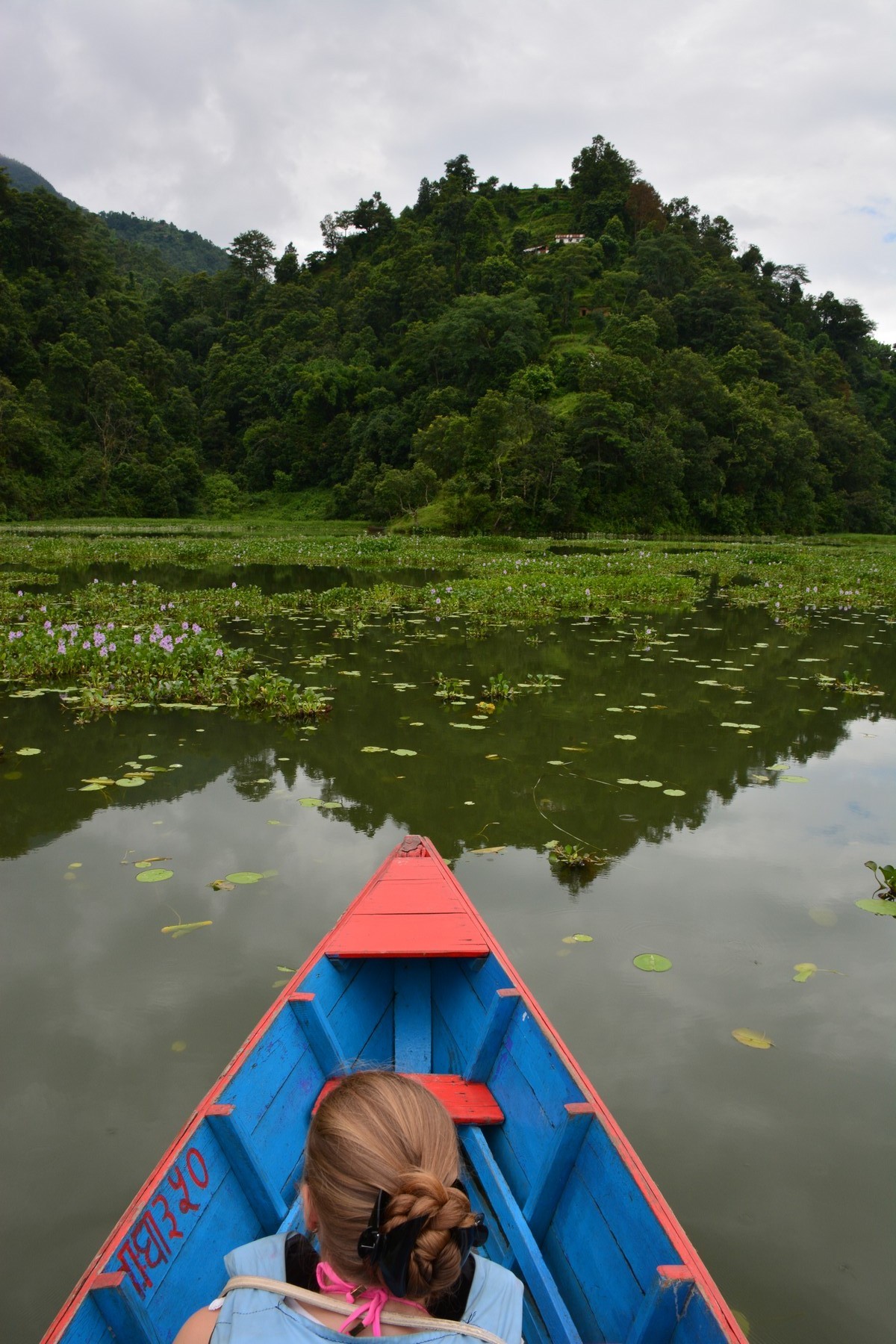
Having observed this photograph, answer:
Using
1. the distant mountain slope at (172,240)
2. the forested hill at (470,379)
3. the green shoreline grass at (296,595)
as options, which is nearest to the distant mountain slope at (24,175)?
the distant mountain slope at (172,240)

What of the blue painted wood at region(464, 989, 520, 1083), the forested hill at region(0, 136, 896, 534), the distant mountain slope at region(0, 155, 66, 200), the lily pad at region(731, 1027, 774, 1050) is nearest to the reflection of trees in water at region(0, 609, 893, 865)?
the lily pad at region(731, 1027, 774, 1050)

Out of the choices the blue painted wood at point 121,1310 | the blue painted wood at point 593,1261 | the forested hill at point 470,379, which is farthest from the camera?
the forested hill at point 470,379

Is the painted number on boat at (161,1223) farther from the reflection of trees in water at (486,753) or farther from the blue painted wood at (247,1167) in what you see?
the reflection of trees in water at (486,753)

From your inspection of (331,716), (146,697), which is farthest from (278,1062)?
(146,697)

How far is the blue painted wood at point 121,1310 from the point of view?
132 centimetres

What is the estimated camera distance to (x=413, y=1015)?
270 cm

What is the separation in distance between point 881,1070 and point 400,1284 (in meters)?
2.08

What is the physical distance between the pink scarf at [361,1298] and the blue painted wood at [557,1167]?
0.72 m

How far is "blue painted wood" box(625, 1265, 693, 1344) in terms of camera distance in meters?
1.36

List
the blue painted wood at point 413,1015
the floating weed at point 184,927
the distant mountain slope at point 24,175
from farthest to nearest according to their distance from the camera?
the distant mountain slope at point 24,175 → the floating weed at point 184,927 → the blue painted wood at point 413,1015

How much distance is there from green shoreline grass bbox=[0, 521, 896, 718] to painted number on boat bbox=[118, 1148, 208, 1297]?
4.62m

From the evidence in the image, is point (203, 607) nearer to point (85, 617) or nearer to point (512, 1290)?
point (85, 617)

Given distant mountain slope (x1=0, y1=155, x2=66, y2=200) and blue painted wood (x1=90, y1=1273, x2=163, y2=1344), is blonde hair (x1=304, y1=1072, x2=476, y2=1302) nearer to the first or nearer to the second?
blue painted wood (x1=90, y1=1273, x2=163, y2=1344)

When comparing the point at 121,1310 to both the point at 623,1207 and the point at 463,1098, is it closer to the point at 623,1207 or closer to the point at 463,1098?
the point at 623,1207
